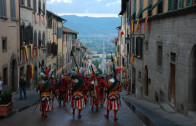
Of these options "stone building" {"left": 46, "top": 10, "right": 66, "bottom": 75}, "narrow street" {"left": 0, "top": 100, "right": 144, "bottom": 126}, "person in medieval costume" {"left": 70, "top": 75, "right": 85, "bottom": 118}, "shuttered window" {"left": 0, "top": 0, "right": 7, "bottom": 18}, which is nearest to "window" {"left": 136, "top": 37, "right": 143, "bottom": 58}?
"narrow street" {"left": 0, "top": 100, "right": 144, "bottom": 126}

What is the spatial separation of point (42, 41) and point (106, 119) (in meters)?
23.0

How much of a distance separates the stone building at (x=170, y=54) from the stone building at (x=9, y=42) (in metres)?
9.03

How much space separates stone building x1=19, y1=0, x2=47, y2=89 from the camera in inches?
953

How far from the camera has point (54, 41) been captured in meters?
39.6

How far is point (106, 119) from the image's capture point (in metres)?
11.1

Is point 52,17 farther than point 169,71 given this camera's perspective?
Yes

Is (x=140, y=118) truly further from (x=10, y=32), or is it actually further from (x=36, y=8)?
(x=36, y=8)

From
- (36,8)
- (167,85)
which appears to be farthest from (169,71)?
(36,8)

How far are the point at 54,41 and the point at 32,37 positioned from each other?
12.0m

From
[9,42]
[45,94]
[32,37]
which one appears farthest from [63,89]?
[32,37]

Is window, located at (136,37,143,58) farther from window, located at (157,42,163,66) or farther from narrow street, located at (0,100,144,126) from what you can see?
narrow street, located at (0,100,144,126)

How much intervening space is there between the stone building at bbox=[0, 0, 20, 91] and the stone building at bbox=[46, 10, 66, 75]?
1085 centimetres

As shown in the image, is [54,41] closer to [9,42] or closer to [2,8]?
[9,42]

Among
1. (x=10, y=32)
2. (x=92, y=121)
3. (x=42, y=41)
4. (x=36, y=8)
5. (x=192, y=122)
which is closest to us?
(x=192, y=122)
